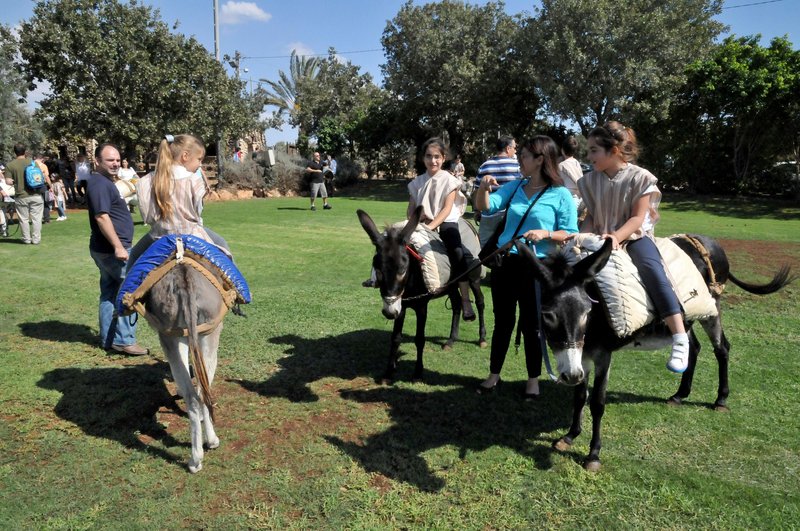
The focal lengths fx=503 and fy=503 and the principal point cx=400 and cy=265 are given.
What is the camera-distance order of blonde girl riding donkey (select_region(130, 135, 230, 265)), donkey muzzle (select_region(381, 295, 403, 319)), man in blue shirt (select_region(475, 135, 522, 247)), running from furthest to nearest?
man in blue shirt (select_region(475, 135, 522, 247)) < donkey muzzle (select_region(381, 295, 403, 319)) < blonde girl riding donkey (select_region(130, 135, 230, 265))

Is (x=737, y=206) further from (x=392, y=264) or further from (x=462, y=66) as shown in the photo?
(x=392, y=264)

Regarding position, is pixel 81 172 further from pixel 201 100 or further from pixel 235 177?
pixel 235 177

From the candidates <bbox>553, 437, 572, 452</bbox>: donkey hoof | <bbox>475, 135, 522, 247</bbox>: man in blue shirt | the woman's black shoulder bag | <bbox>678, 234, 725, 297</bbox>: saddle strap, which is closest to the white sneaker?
<bbox>553, 437, 572, 452</bbox>: donkey hoof

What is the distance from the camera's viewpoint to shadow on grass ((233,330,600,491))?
381cm

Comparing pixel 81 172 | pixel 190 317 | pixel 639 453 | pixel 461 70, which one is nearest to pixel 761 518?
pixel 639 453

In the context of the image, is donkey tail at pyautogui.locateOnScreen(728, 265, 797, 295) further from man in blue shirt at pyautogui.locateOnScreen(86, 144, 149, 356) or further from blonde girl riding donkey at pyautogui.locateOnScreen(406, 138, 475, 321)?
man in blue shirt at pyautogui.locateOnScreen(86, 144, 149, 356)

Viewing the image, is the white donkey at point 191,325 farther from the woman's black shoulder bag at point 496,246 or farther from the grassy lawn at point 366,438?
the woman's black shoulder bag at point 496,246

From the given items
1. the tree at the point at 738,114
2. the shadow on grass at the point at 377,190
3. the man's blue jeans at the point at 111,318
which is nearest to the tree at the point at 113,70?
the shadow on grass at the point at 377,190

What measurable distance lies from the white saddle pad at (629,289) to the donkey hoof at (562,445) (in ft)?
3.53

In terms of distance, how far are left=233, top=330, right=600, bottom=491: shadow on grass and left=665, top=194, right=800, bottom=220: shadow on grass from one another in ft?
63.9

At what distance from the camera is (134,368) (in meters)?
5.36

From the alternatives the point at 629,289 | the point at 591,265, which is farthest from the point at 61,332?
the point at 629,289

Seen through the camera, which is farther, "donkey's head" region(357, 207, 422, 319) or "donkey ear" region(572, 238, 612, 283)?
Result: "donkey's head" region(357, 207, 422, 319)

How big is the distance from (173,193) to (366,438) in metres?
2.44
